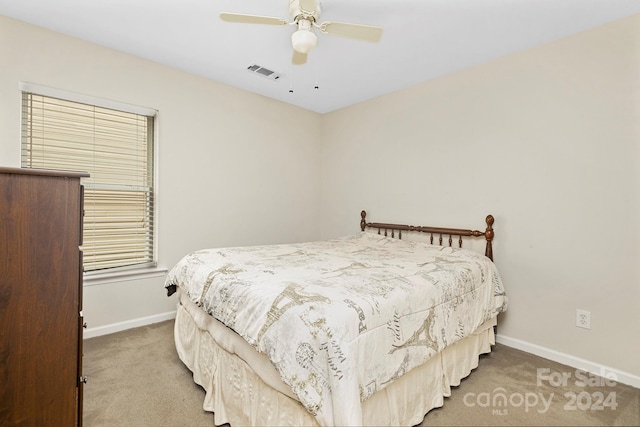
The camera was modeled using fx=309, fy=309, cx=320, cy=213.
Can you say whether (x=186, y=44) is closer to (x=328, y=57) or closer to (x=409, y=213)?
(x=328, y=57)

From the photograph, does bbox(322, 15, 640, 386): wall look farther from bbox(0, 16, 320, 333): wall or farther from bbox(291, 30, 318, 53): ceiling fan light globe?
bbox(291, 30, 318, 53): ceiling fan light globe

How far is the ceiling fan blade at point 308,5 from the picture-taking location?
68.2 inches

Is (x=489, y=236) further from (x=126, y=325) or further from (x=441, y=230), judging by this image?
(x=126, y=325)

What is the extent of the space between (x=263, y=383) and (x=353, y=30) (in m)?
1.94

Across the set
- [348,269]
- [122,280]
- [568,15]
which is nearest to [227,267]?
[348,269]

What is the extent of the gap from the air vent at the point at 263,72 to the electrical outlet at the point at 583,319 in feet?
10.6

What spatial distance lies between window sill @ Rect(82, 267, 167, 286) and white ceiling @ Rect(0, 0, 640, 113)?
1942mm

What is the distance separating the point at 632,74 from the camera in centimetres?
203

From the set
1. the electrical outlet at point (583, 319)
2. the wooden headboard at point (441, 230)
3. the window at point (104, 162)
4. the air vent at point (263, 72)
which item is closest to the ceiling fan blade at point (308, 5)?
the air vent at point (263, 72)

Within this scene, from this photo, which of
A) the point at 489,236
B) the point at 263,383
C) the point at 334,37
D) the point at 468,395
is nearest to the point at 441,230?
the point at 489,236

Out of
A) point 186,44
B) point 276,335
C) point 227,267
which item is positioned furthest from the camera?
point 186,44

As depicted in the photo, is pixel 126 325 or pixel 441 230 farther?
pixel 441 230

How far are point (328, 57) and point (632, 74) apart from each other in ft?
6.98

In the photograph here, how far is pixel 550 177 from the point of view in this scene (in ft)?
7.73
